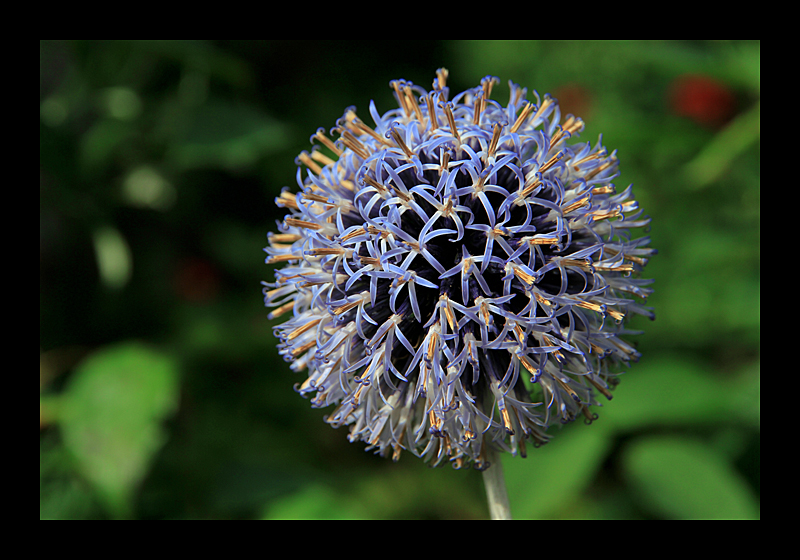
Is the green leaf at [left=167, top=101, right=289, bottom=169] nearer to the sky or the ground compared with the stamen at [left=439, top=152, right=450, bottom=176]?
nearer to the sky

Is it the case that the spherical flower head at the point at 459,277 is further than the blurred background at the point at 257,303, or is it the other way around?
the blurred background at the point at 257,303

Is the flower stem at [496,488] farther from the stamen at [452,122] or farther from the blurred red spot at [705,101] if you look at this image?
the blurred red spot at [705,101]

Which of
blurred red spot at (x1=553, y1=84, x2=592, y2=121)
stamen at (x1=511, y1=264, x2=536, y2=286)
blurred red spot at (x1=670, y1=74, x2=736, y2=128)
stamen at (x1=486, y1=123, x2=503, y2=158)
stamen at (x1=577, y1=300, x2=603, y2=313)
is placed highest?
blurred red spot at (x1=553, y1=84, x2=592, y2=121)

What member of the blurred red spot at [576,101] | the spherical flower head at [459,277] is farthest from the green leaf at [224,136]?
the blurred red spot at [576,101]

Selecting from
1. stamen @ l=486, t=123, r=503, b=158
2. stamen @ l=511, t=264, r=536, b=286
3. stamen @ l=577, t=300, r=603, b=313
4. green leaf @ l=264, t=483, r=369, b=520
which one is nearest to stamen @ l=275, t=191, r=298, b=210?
stamen @ l=486, t=123, r=503, b=158

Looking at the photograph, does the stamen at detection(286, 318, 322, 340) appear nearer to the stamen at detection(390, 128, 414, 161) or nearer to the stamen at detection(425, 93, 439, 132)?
the stamen at detection(390, 128, 414, 161)
